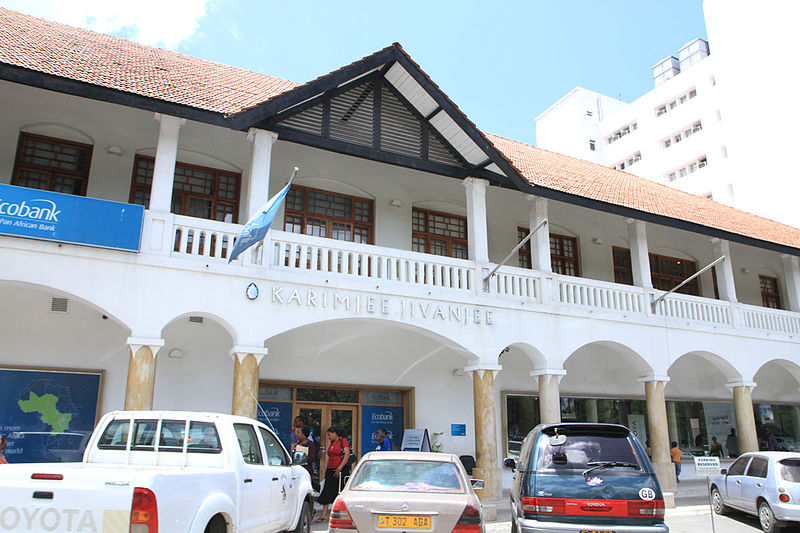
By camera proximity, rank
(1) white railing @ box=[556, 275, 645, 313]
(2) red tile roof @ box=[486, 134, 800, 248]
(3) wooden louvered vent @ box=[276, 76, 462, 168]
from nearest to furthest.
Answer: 1. (3) wooden louvered vent @ box=[276, 76, 462, 168]
2. (1) white railing @ box=[556, 275, 645, 313]
3. (2) red tile roof @ box=[486, 134, 800, 248]

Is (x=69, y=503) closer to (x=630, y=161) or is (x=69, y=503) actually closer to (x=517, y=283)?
(x=517, y=283)

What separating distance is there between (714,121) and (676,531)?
3606 cm

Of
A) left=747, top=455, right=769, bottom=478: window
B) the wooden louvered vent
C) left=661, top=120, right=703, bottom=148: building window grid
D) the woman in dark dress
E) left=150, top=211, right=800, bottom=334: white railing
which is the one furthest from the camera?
left=661, top=120, right=703, bottom=148: building window grid

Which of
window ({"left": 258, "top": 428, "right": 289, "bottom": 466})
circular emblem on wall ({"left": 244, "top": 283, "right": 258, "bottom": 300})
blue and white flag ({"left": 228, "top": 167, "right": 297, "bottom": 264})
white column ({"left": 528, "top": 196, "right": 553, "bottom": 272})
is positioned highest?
white column ({"left": 528, "top": 196, "right": 553, "bottom": 272})

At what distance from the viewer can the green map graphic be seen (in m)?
11.5

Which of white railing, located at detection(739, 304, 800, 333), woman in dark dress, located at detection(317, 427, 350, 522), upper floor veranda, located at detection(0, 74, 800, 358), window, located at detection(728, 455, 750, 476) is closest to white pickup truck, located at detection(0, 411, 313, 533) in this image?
woman in dark dress, located at detection(317, 427, 350, 522)

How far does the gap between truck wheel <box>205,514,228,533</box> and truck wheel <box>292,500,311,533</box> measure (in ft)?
7.01

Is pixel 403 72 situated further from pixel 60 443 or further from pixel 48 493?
pixel 48 493

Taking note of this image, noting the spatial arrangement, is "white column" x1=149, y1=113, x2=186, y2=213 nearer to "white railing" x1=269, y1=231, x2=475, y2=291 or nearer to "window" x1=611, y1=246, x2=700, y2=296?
"white railing" x1=269, y1=231, x2=475, y2=291

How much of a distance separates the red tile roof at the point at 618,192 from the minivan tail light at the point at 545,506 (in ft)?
28.4

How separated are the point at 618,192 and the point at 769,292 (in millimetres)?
8666

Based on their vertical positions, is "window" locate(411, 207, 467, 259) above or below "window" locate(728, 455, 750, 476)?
above

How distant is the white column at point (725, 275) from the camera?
17469 millimetres

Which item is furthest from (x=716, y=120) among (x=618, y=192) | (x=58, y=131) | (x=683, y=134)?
(x=58, y=131)
